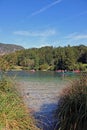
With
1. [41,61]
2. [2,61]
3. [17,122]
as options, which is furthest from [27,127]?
[41,61]

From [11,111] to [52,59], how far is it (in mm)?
120168

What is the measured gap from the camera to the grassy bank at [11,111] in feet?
24.2

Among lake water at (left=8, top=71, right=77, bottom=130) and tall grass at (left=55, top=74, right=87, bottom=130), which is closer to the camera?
tall grass at (left=55, top=74, right=87, bottom=130)

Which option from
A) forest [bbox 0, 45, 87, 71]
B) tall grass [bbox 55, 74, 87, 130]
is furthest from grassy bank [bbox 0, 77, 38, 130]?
tall grass [bbox 55, 74, 87, 130]

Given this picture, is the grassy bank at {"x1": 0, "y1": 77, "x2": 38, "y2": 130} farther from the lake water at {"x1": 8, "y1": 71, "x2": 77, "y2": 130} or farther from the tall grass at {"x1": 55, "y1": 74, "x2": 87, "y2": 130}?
the tall grass at {"x1": 55, "y1": 74, "x2": 87, "y2": 130}

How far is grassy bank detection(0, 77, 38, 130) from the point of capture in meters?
7.39

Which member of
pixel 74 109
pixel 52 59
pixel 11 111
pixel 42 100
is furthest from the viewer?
pixel 52 59

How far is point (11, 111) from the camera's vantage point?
7.78m

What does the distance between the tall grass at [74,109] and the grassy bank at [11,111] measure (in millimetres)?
1117

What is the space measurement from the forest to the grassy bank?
67 centimetres

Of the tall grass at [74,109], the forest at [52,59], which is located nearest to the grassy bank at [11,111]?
the forest at [52,59]

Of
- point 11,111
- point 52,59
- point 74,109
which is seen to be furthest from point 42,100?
point 52,59

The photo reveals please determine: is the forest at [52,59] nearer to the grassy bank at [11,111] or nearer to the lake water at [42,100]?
the grassy bank at [11,111]

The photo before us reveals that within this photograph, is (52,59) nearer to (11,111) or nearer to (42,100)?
(42,100)
